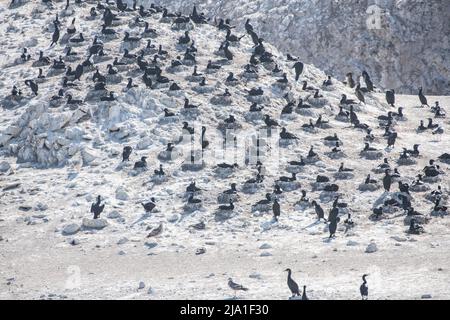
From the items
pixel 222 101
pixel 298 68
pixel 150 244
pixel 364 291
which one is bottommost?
pixel 364 291

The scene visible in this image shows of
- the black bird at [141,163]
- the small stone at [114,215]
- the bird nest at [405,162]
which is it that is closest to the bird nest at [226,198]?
the small stone at [114,215]

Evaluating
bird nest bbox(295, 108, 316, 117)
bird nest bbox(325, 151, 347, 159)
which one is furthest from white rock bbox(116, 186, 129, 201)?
bird nest bbox(295, 108, 316, 117)

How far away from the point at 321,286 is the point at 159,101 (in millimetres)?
19891

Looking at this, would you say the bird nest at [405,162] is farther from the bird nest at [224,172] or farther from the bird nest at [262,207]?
the bird nest at [262,207]

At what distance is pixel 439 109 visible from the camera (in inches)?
2112

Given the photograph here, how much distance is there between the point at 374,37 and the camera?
7281 cm

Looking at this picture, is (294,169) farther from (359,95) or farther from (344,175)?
(359,95)

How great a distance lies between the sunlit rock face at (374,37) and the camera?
2822 inches

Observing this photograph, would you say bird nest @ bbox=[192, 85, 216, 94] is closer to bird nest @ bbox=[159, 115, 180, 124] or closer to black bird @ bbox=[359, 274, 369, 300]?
bird nest @ bbox=[159, 115, 180, 124]

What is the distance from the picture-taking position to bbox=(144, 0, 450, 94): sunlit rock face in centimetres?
7169

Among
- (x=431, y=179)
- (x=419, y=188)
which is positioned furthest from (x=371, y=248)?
(x=431, y=179)
